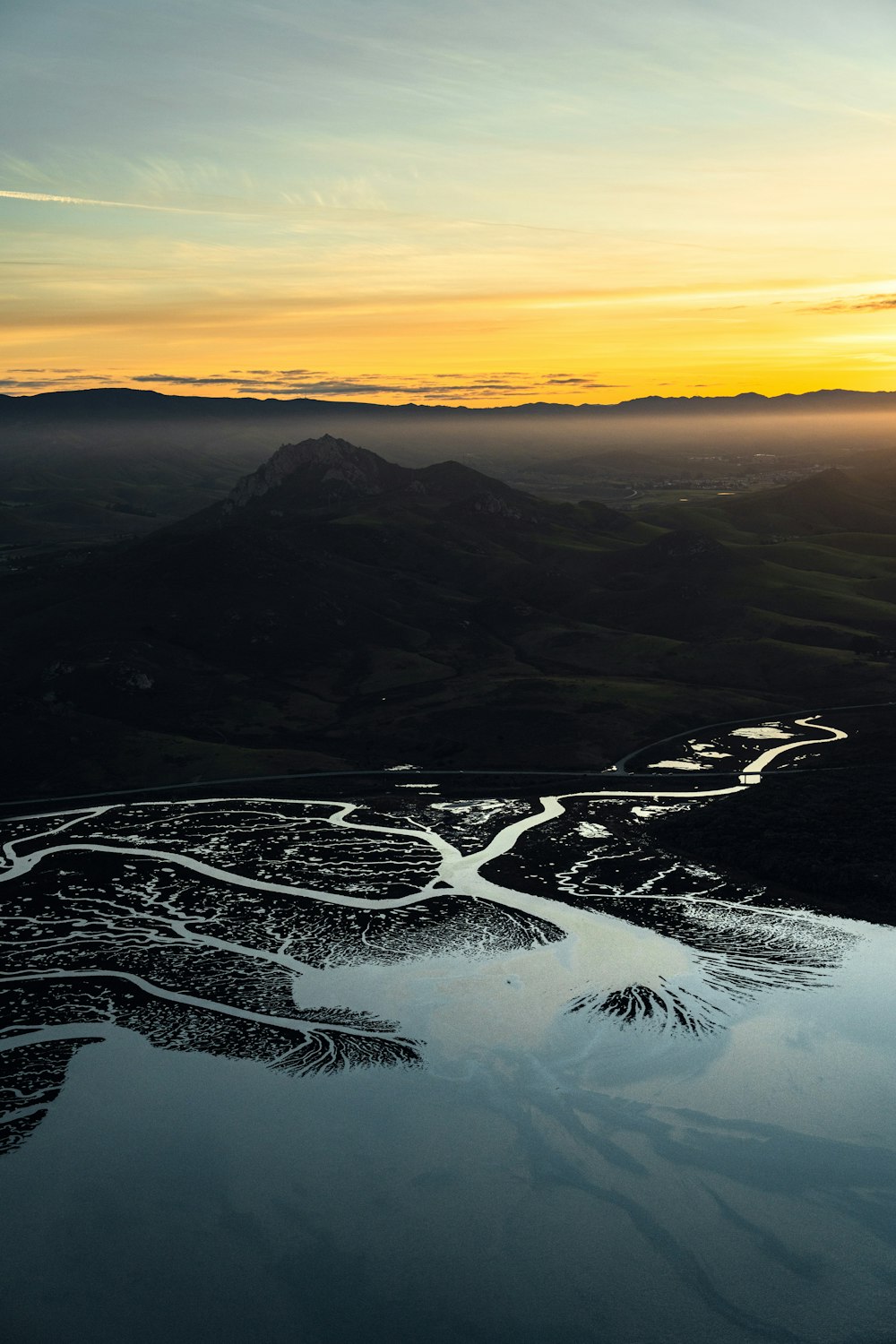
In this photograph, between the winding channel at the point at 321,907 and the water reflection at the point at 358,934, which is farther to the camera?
the winding channel at the point at 321,907

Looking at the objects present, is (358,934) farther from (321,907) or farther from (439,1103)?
(439,1103)

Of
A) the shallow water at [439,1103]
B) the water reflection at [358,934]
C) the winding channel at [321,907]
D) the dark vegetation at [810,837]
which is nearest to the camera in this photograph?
the shallow water at [439,1103]

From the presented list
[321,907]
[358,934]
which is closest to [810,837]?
[358,934]

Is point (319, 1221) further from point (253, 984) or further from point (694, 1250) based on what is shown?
point (253, 984)

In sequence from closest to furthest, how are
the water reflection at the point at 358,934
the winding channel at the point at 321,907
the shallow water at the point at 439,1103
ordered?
the shallow water at the point at 439,1103, the water reflection at the point at 358,934, the winding channel at the point at 321,907

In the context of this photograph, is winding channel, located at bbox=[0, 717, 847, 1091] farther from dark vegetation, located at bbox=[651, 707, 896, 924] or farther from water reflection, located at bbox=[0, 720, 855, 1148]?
dark vegetation, located at bbox=[651, 707, 896, 924]

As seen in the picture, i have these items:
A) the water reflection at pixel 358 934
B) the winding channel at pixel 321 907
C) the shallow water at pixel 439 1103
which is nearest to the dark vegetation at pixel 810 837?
the water reflection at pixel 358 934

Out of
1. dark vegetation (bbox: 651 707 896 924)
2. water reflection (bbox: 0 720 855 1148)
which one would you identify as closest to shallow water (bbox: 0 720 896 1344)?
water reflection (bbox: 0 720 855 1148)

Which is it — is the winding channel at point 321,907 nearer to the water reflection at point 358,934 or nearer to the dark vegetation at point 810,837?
the water reflection at point 358,934

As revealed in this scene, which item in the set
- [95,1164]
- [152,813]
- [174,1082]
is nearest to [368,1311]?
[95,1164]
